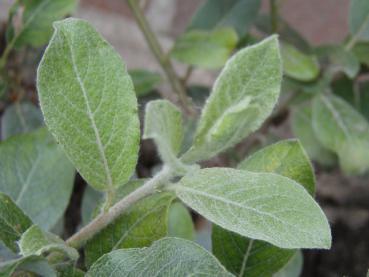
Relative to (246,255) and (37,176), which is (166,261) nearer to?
(246,255)

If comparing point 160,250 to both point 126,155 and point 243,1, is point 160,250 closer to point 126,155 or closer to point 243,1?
point 126,155

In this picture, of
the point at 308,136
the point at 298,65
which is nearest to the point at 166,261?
the point at 298,65

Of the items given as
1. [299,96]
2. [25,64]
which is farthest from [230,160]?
[25,64]

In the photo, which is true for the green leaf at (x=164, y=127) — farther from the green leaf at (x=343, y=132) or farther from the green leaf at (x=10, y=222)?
the green leaf at (x=343, y=132)

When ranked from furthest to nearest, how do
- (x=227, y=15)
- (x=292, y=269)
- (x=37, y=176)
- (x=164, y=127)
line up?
(x=227, y=15) → (x=292, y=269) → (x=37, y=176) → (x=164, y=127)

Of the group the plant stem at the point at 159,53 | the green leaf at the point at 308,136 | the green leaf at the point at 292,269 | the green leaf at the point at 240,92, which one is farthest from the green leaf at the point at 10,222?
the green leaf at the point at 308,136

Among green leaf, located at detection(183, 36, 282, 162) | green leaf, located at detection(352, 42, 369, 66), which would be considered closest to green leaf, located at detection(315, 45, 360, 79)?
green leaf, located at detection(352, 42, 369, 66)
